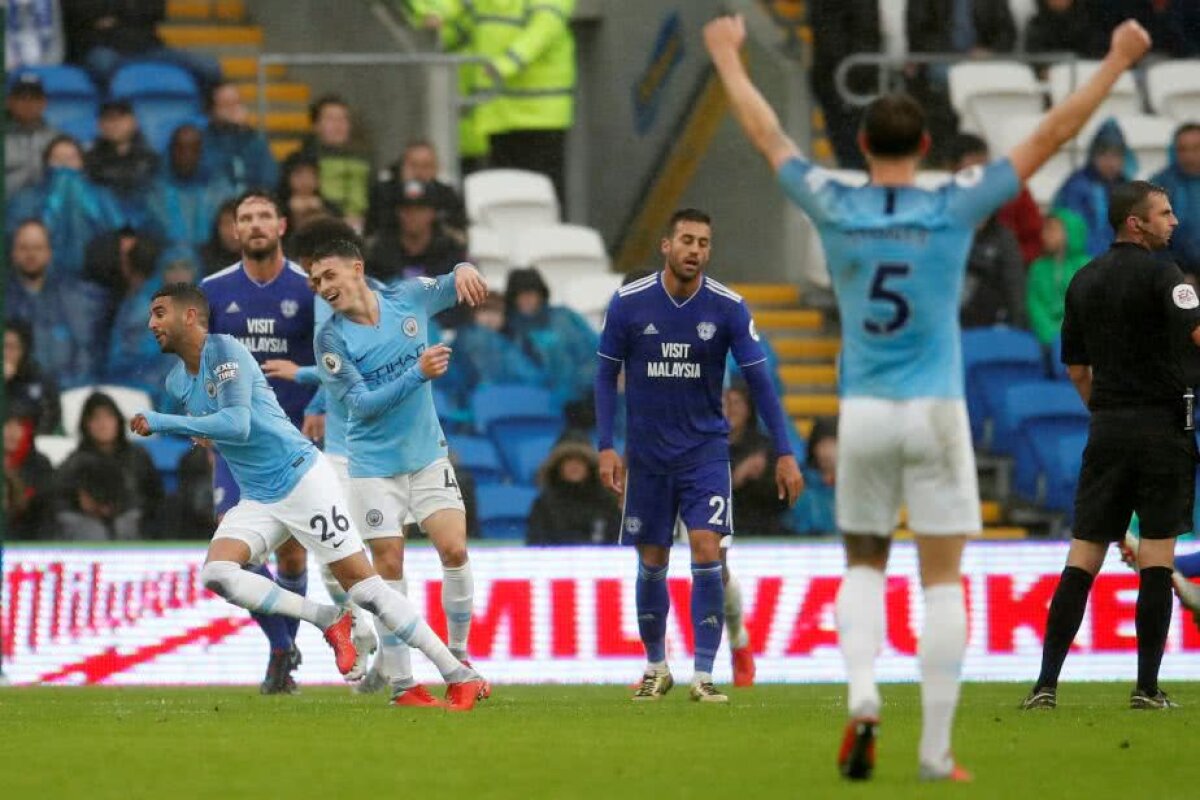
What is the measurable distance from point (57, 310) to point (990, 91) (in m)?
8.20

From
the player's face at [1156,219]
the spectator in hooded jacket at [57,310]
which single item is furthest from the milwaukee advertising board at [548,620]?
the player's face at [1156,219]

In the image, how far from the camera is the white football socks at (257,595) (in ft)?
37.9

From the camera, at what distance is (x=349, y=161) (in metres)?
19.6

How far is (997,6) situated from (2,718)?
13.2 m

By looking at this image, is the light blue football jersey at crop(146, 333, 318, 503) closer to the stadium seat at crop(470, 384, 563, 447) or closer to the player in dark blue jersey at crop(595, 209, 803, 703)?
the player in dark blue jersey at crop(595, 209, 803, 703)

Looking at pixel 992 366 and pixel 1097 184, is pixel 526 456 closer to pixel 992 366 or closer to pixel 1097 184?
pixel 992 366

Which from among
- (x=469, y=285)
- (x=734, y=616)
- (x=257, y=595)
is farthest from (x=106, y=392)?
(x=469, y=285)

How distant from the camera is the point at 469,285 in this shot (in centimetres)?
1159

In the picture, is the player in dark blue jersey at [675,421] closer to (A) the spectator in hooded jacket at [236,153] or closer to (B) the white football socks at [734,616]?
(B) the white football socks at [734,616]

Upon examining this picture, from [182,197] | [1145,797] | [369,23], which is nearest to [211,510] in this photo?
[182,197]

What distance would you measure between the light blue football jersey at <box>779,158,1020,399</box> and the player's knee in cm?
425

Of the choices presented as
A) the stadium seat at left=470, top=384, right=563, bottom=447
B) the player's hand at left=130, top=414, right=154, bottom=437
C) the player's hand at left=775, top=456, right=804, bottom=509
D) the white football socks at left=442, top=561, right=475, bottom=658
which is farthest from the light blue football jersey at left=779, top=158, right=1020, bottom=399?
the stadium seat at left=470, top=384, right=563, bottom=447

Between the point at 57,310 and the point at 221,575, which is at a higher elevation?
the point at 57,310

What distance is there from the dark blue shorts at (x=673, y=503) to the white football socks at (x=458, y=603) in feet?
2.71
